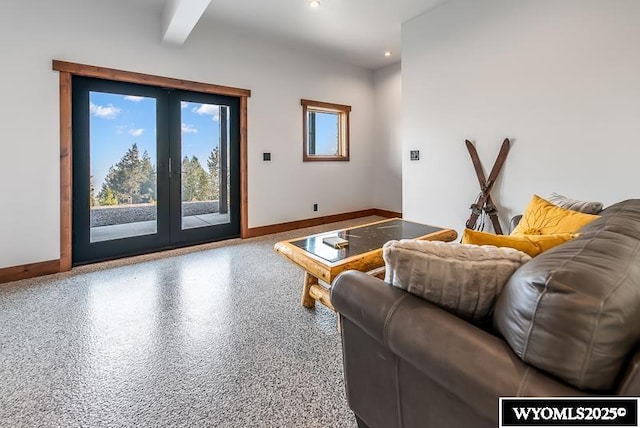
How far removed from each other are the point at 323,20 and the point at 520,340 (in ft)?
14.2

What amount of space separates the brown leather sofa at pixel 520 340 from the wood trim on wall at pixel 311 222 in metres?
3.85

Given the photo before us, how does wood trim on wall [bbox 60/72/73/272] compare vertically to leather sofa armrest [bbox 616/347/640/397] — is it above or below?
above

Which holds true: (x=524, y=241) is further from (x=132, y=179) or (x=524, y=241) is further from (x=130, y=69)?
(x=130, y=69)

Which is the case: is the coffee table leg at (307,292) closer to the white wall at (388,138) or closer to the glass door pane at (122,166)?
the glass door pane at (122,166)

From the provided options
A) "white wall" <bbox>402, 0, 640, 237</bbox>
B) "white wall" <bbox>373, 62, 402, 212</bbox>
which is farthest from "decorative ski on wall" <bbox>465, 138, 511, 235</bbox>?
"white wall" <bbox>373, 62, 402, 212</bbox>

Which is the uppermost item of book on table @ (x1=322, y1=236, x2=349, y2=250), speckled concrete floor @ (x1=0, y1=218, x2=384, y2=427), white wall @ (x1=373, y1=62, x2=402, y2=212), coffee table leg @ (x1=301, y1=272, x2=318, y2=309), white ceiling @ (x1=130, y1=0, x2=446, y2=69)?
white ceiling @ (x1=130, y1=0, x2=446, y2=69)

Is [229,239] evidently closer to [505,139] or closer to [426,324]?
[505,139]

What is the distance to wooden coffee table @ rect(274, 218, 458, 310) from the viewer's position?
1.94 m

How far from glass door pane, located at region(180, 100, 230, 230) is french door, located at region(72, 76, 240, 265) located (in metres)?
0.01

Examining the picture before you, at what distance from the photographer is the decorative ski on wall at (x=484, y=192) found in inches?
129

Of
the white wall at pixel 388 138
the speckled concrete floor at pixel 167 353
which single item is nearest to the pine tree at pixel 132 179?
the speckled concrete floor at pixel 167 353

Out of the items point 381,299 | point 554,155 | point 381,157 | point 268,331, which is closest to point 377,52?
point 381,157

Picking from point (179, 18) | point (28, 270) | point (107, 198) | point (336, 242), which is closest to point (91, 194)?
point (107, 198)

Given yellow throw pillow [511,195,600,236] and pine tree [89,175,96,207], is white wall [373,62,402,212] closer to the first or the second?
yellow throw pillow [511,195,600,236]
